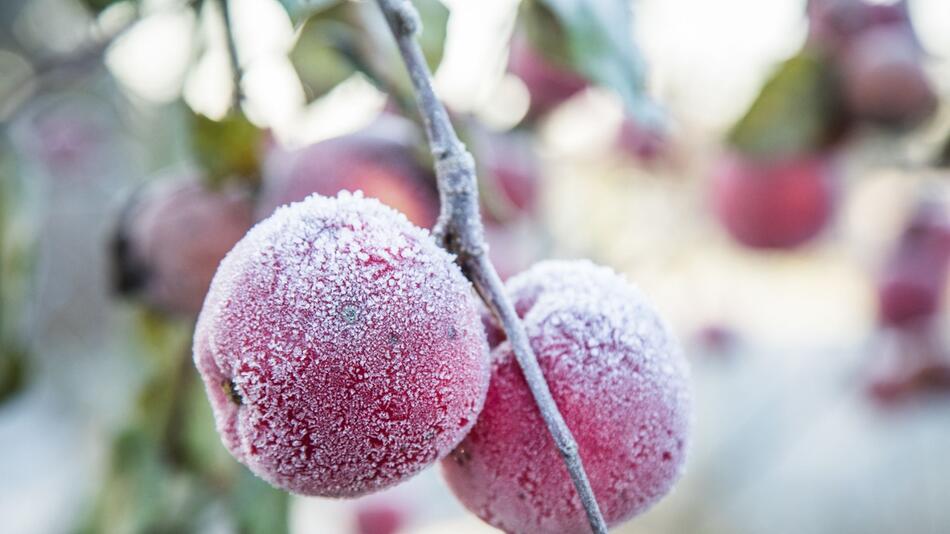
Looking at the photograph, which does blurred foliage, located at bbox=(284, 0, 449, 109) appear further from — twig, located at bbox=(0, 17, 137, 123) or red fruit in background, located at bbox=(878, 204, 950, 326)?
red fruit in background, located at bbox=(878, 204, 950, 326)

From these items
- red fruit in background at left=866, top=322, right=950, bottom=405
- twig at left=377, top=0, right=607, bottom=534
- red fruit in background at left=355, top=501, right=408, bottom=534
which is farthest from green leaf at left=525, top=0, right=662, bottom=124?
red fruit in background at left=355, top=501, right=408, bottom=534

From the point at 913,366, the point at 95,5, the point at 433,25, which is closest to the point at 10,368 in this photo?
the point at 95,5

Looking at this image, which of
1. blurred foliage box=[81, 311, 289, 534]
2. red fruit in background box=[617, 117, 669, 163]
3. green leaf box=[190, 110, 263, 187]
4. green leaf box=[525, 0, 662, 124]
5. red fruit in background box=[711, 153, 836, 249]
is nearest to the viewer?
green leaf box=[525, 0, 662, 124]

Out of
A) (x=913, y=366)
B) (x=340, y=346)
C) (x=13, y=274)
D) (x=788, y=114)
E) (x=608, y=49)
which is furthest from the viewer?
(x=913, y=366)

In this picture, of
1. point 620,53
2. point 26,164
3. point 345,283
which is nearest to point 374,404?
point 345,283

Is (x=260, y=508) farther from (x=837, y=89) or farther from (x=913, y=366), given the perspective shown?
(x=913, y=366)

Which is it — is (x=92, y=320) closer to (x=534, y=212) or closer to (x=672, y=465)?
(x=534, y=212)
